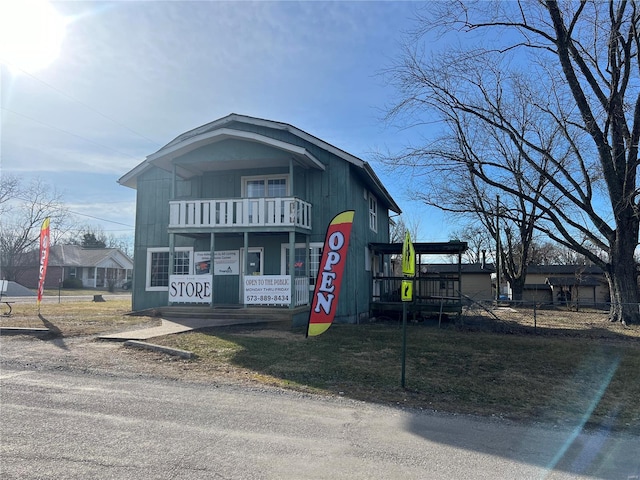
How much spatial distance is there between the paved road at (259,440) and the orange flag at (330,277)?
6.47ft

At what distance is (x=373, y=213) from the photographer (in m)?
21.1

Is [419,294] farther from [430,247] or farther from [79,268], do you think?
[79,268]

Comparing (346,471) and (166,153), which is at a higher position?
(166,153)

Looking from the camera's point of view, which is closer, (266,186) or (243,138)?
(243,138)

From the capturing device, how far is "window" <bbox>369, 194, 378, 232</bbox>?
20.4 metres

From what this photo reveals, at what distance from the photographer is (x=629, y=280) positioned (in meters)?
16.8

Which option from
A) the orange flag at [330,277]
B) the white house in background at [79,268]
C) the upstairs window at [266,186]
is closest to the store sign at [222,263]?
the upstairs window at [266,186]

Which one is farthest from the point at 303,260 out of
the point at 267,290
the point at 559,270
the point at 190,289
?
the point at 559,270

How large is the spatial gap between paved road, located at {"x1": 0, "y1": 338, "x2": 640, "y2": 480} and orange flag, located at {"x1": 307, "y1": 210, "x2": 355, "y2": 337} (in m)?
1.97

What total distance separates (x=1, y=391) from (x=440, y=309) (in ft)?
43.7

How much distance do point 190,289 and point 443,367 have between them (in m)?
9.51

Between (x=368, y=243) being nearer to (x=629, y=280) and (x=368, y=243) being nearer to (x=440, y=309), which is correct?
(x=440, y=309)

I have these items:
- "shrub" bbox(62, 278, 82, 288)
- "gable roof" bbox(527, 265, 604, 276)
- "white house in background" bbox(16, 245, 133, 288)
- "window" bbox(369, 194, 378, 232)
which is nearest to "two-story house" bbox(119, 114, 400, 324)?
"window" bbox(369, 194, 378, 232)

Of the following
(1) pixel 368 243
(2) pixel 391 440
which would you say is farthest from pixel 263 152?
(2) pixel 391 440
